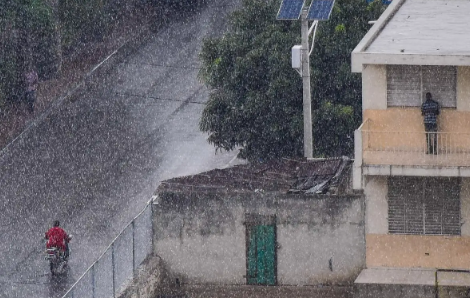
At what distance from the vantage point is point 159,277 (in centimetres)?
3916

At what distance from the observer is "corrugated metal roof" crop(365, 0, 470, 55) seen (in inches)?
1479

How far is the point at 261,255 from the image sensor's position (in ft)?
129

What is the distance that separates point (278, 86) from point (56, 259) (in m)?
8.24

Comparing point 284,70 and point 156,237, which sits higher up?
point 284,70

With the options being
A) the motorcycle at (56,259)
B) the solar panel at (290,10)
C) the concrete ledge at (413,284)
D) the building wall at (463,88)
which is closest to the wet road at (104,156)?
the motorcycle at (56,259)

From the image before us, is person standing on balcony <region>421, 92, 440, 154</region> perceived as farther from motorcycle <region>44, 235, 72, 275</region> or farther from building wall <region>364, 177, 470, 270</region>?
motorcycle <region>44, 235, 72, 275</region>

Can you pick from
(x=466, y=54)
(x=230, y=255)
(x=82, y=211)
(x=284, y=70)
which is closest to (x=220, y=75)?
(x=284, y=70)

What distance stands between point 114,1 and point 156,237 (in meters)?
25.1

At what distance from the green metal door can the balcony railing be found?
3354mm

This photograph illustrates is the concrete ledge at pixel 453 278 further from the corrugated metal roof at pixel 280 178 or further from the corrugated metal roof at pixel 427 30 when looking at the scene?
the corrugated metal roof at pixel 427 30

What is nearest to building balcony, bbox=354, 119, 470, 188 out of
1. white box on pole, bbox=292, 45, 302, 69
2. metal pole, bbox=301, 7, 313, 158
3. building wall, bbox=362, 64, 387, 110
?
building wall, bbox=362, 64, 387, 110

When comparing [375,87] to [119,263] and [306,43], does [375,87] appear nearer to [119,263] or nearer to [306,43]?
[306,43]

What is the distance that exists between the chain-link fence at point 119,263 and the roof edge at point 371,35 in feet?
20.2

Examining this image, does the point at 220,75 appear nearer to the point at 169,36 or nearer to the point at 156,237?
the point at 156,237
